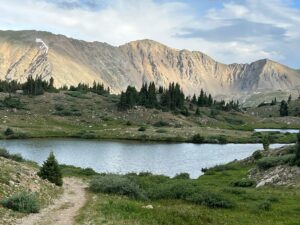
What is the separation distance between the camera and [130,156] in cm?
9712

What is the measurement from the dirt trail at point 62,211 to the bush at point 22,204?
1.78 ft

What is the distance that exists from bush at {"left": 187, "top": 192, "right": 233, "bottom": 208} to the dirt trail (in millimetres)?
8622

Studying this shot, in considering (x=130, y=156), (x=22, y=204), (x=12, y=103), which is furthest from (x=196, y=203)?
(x=12, y=103)

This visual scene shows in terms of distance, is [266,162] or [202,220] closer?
[202,220]

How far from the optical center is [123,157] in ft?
312

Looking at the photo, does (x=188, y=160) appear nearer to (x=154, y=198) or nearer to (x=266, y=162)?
(x=266, y=162)

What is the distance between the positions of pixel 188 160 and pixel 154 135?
5411 cm

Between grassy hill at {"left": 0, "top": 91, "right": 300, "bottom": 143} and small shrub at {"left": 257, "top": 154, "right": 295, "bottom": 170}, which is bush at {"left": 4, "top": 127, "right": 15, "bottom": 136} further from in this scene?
small shrub at {"left": 257, "top": 154, "right": 295, "bottom": 170}

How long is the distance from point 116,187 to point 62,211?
37.2 ft

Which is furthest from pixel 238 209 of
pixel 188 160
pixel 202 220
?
pixel 188 160

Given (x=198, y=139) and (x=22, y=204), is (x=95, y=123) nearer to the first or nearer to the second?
(x=198, y=139)

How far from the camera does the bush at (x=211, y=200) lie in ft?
113

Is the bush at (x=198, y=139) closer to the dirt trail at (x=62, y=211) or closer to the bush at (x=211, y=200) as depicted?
the dirt trail at (x=62, y=211)

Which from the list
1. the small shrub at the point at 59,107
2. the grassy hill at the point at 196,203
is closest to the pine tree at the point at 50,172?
the grassy hill at the point at 196,203
